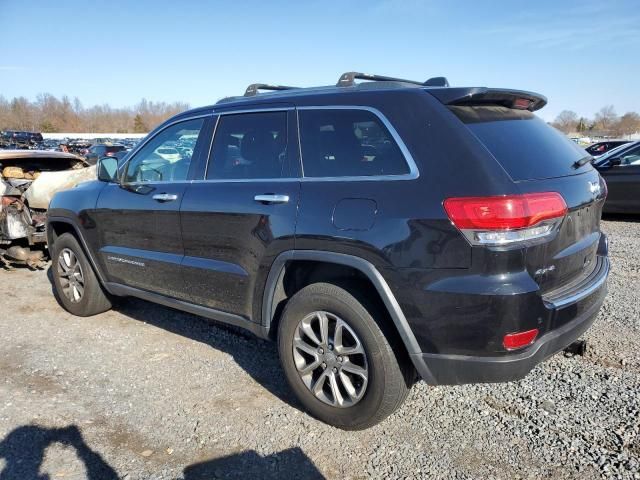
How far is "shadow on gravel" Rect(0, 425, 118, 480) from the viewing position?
8.92 feet

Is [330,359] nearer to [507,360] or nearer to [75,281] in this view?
[507,360]

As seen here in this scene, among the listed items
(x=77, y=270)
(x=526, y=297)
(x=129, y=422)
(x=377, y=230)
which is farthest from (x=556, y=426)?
(x=77, y=270)

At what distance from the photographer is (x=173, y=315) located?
17.0 ft

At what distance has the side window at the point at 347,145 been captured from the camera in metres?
2.81

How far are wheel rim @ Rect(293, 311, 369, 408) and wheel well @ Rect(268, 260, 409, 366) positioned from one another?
0.60 ft

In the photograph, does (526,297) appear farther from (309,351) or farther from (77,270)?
(77,270)

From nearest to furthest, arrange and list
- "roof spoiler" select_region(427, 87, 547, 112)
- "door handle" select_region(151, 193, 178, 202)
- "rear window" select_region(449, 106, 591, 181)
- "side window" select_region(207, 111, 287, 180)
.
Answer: "rear window" select_region(449, 106, 591, 181), "roof spoiler" select_region(427, 87, 547, 112), "side window" select_region(207, 111, 287, 180), "door handle" select_region(151, 193, 178, 202)

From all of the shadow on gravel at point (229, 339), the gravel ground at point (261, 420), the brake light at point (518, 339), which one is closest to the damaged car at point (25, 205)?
the shadow on gravel at point (229, 339)

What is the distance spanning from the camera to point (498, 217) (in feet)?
7.91

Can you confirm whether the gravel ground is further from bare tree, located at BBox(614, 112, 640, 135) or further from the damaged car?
bare tree, located at BBox(614, 112, 640, 135)

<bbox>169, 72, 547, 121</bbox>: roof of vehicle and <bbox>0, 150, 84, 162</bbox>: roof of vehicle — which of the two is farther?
<bbox>0, 150, 84, 162</bbox>: roof of vehicle

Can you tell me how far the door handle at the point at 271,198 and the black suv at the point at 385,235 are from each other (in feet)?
0.04

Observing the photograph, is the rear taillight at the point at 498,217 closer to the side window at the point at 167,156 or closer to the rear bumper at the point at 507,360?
the rear bumper at the point at 507,360

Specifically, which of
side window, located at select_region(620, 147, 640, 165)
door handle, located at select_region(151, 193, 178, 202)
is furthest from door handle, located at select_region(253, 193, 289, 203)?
side window, located at select_region(620, 147, 640, 165)
